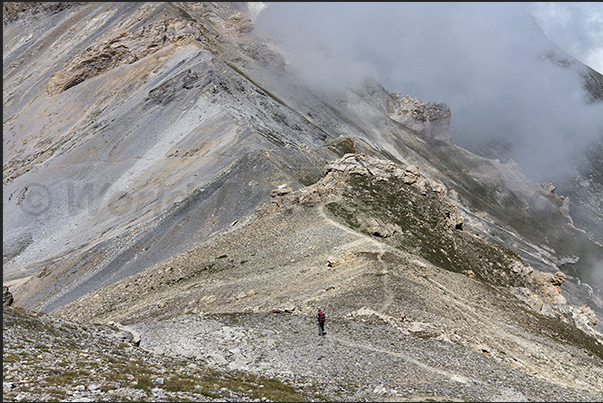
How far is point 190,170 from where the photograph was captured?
80.2m

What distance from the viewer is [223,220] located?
207ft

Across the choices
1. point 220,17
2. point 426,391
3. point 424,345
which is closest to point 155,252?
point 424,345

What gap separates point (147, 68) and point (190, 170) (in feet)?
184

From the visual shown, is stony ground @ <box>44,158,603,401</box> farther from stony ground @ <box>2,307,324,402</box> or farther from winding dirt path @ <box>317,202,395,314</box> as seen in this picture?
stony ground @ <box>2,307,324,402</box>

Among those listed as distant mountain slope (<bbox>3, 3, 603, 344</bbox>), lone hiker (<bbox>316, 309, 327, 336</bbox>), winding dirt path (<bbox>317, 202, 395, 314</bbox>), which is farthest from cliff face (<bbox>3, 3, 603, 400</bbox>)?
lone hiker (<bbox>316, 309, 327, 336</bbox>)

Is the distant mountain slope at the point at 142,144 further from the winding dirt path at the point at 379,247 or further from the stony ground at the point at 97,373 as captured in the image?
the stony ground at the point at 97,373

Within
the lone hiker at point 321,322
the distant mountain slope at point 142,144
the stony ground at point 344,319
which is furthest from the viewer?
the distant mountain slope at point 142,144

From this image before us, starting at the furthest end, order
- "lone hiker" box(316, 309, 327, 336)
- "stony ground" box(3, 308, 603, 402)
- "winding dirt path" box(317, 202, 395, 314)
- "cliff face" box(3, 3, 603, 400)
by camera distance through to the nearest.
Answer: "cliff face" box(3, 3, 603, 400) < "winding dirt path" box(317, 202, 395, 314) < "lone hiker" box(316, 309, 327, 336) < "stony ground" box(3, 308, 603, 402)

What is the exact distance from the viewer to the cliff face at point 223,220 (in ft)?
119

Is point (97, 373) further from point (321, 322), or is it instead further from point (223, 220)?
point (223, 220)

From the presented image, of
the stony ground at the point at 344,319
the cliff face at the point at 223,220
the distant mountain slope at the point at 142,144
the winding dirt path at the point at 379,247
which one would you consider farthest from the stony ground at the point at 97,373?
the distant mountain slope at the point at 142,144

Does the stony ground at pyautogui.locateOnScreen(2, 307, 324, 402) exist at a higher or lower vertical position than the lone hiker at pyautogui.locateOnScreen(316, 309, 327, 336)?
higher

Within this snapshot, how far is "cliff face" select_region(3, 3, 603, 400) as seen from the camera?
119 ft

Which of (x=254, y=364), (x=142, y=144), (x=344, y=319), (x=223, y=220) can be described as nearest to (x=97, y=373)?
(x=254, y=364)
